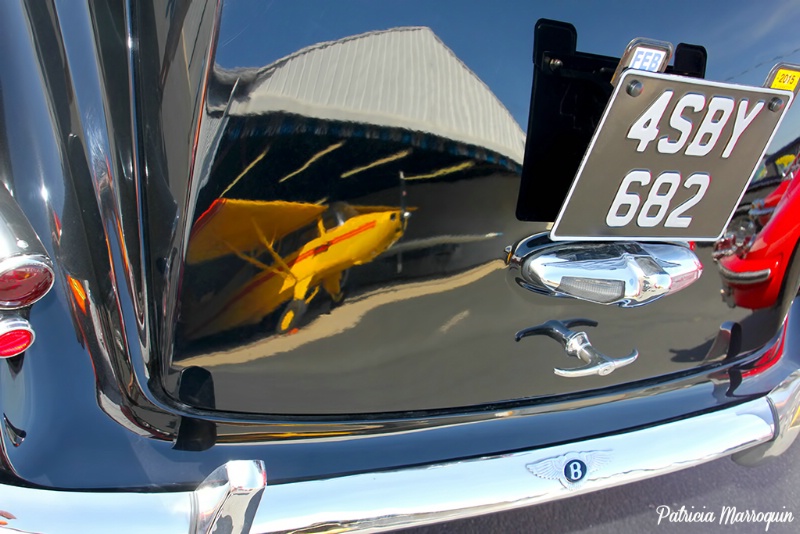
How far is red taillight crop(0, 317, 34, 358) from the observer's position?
3.04ft

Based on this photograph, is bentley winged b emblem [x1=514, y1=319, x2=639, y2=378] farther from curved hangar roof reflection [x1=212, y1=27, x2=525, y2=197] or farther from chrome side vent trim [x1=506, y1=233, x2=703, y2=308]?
curved hangar roof reflection [x1=212, y1=27, x2=525, y2=197]

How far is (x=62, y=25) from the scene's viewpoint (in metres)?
0.97

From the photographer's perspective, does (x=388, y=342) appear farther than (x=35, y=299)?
Yes

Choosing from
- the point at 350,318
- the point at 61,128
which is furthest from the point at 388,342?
the point at 61,128

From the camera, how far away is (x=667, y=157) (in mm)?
1094

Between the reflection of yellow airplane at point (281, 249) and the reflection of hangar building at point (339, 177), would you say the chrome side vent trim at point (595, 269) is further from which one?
the reflection of yellow airplane at point (281, 249)

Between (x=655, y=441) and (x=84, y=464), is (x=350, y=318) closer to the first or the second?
(x=84, y=464)

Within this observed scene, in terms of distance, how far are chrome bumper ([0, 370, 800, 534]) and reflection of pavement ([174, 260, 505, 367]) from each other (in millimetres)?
179

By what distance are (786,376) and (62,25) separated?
1.73m

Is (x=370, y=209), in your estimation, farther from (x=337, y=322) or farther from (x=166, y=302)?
(x=166, y=302)

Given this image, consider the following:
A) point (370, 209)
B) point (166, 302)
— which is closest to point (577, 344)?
point (370, 209)

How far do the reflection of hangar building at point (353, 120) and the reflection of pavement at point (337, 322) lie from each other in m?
0.20
